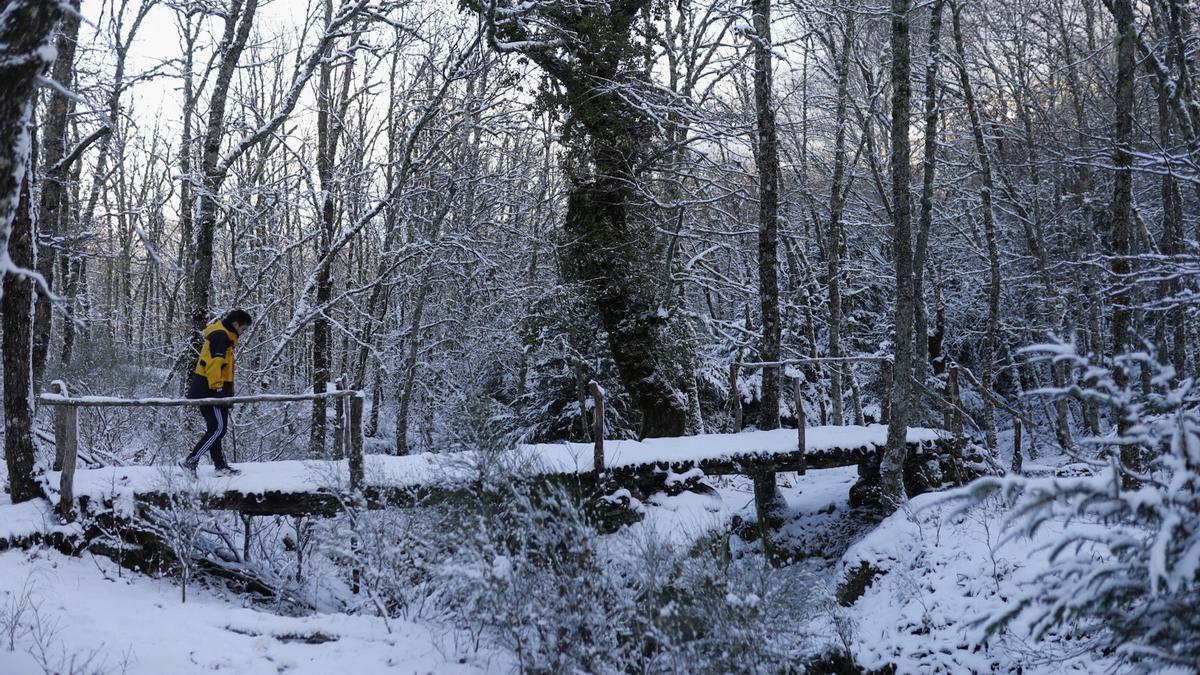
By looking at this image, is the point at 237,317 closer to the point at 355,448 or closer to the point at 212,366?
the point at 212,366

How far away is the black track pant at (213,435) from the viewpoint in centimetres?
793

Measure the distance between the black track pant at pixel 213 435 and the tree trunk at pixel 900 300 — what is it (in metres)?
7.73

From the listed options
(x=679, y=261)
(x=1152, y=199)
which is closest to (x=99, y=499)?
(x=679, y=261)

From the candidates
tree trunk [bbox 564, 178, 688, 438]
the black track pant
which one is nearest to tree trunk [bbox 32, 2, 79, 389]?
the black track pant

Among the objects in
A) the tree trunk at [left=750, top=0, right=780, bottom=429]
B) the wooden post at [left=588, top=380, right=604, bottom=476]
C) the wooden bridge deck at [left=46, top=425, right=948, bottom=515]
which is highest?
the tree trunk at [left=750, top=0, right=780, bottom=429]

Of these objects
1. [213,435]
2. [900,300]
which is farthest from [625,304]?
[213,435]

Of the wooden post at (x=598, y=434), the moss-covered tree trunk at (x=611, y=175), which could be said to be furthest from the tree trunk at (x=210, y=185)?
the wooden post at (x=598, y=434)

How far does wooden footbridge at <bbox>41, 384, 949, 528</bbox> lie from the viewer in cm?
730

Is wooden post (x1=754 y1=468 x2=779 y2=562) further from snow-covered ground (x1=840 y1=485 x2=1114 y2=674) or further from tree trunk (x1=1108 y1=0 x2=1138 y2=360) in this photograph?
tree trunk (x1=1108 y1=0 x2=1138 y2=360)

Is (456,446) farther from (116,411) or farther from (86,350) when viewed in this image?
(86,350)

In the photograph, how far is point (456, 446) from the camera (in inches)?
299

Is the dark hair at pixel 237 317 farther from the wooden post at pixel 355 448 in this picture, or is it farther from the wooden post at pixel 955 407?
the wooden post at pixel 955 407

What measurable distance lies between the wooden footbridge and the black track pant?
18 centimetres

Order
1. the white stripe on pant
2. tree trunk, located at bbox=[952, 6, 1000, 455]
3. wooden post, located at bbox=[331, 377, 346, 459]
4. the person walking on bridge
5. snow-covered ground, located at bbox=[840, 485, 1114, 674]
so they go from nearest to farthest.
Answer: snow-covered ground, located at bbox=[840, 485, 1114, 674], the white stripe on pant, the person walking on bridge, wooden post, located at bbox=[331, 377, 346, 459], tree trunk, located at bbox=[952, 6, 1000, 455]
